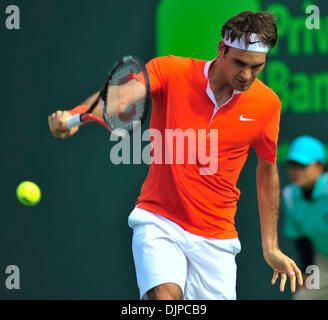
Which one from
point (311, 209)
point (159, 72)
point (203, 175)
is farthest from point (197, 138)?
point (311, 209)

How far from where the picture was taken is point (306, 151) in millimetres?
4566

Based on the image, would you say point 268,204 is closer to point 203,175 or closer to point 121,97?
point 203,175

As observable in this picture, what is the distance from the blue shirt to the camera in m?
4.55

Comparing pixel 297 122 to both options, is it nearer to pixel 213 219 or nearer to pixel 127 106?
pixel 213 219

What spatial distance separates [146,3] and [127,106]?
2.34 metres

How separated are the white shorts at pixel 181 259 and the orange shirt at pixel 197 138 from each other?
0.16 feet

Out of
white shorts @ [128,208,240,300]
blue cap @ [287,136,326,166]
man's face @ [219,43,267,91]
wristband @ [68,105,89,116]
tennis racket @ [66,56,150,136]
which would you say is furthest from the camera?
blue cap @ [287,136,326,166]

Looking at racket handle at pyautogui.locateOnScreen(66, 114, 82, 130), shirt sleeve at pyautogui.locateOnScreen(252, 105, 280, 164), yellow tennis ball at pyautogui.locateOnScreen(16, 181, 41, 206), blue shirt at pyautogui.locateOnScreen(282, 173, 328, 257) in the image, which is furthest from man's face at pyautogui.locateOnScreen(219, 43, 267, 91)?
yellow tennis ball at pyautogui.locateOnScreen(16, 181, 41, 206)

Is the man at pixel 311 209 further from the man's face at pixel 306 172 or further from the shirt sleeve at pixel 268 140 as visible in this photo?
the shirt sleeve at pixel 268 140

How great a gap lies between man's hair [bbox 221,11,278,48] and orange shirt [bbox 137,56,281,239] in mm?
252

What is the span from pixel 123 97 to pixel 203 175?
580 mm

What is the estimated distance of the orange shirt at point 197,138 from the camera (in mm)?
Answer: 3361

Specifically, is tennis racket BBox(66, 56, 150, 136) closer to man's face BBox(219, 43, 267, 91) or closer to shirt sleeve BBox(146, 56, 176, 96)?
shirt sleeve BBox(146, 56, 176, 96)
